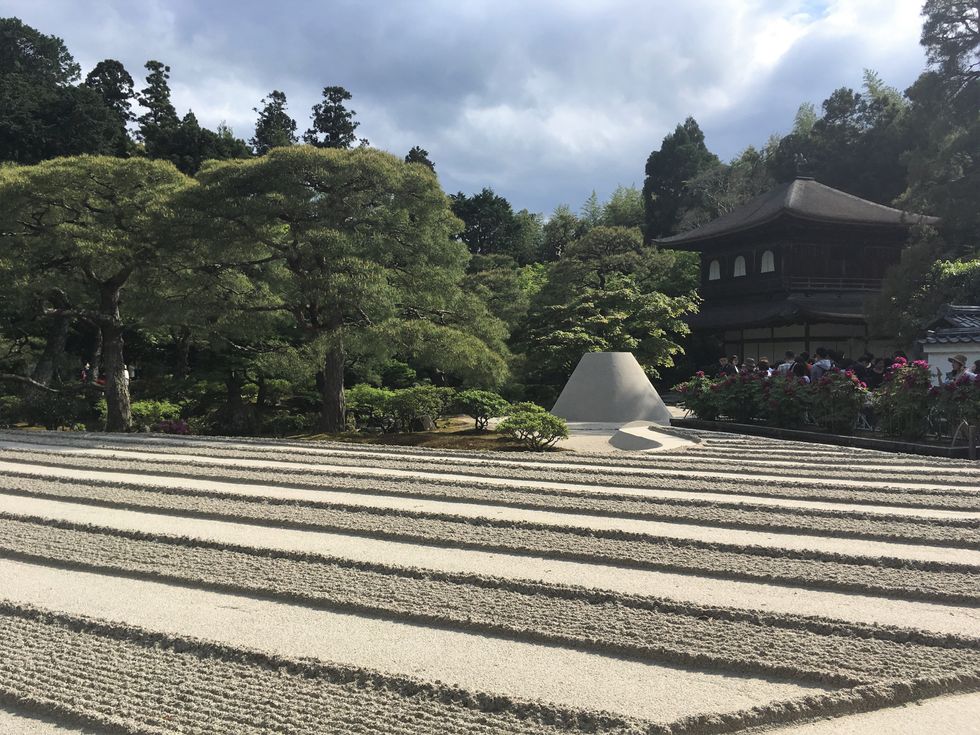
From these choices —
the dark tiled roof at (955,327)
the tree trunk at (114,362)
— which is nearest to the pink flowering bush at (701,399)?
the dark tiled roof at (955,327)

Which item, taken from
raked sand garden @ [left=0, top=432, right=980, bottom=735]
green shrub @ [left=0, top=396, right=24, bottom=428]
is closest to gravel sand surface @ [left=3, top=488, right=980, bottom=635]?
raked sand garden @ [left=0, top=432, right=980, bottom=735]

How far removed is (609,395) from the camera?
11.0 meters

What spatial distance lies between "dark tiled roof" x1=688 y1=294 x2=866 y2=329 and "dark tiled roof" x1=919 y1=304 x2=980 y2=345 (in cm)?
643

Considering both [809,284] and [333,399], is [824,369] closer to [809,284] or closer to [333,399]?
[333,399]

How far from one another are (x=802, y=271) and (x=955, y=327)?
31.2ft

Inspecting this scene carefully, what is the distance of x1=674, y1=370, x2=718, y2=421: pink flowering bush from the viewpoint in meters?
10.3

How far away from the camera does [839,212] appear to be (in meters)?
19.8

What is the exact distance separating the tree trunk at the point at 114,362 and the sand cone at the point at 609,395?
21.4 ft

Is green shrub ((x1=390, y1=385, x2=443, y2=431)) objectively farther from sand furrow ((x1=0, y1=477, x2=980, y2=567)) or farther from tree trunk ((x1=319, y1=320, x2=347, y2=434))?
sand furrow ((x1=0, y1=477, x2=980, y2=567))

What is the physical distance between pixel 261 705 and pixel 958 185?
16.3m

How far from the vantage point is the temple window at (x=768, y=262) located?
67.2 feet

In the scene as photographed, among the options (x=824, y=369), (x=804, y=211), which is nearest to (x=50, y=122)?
(x=804, y=211)

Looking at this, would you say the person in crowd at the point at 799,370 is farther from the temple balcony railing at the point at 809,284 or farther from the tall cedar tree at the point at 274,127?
the tall cedar tree at the point at 274,127

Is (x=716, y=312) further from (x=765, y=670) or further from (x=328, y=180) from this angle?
(x=765, y=670)
